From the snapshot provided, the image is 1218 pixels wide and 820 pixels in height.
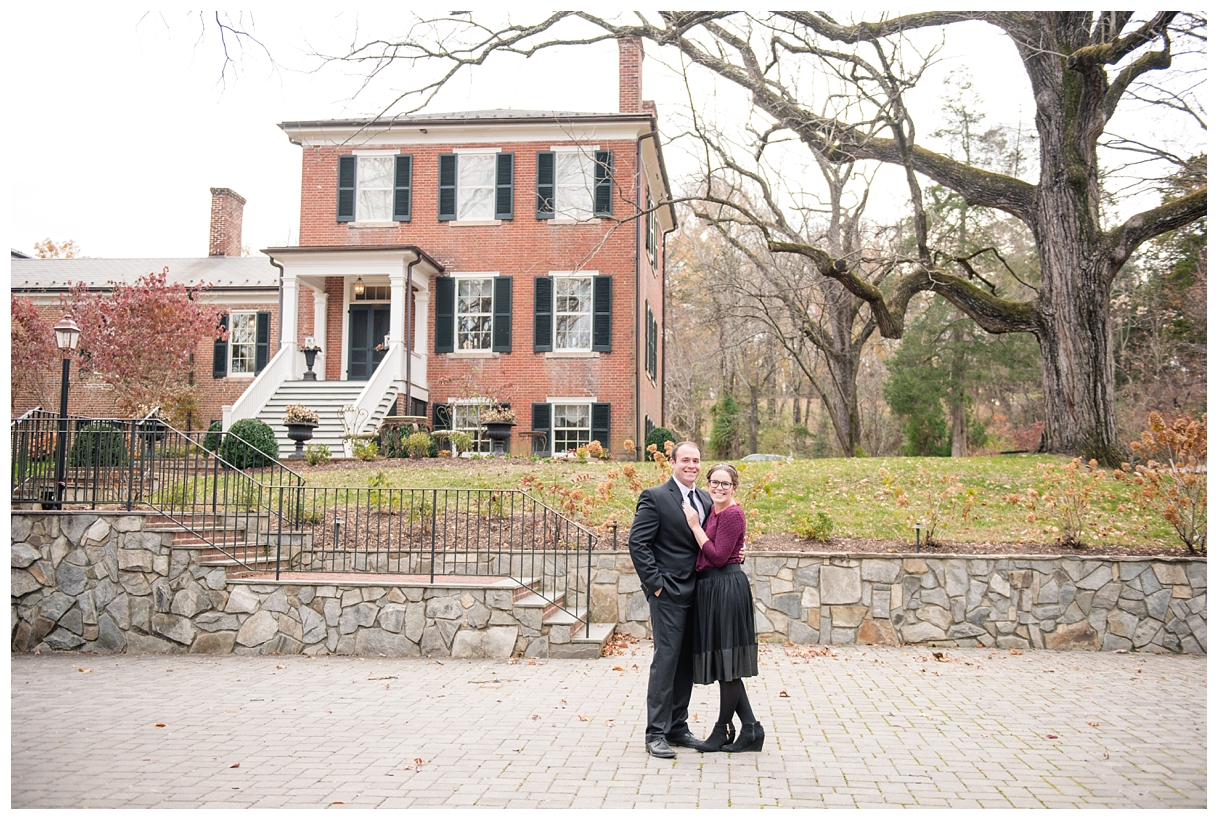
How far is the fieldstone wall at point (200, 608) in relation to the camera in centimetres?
930

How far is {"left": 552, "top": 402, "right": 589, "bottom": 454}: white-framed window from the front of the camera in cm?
2212

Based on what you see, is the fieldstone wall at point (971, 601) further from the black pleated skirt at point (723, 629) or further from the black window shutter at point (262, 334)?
the black window shutter at point (262, 334)

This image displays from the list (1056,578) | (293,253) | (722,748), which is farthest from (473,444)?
(722,748)

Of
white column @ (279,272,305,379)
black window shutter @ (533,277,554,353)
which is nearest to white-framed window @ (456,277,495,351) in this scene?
black window shutter @ (533,277,554,353)

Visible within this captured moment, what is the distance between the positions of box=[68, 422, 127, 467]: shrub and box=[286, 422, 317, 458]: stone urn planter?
Result: 784cm

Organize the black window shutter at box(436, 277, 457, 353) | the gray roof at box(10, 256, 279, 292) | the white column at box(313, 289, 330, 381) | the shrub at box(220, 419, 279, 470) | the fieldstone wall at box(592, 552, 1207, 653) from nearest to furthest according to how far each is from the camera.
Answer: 1. the fieldstone wall at box(592, 552, 1207, 653)
2. the shrub at box(220, 419, 279, 470)
3. the black window shutter at box(436, 277, 457, 353)
4. the white column at box(313, 289, 330, 381)
5. the gray roof at box(10, 256, 279, 292)

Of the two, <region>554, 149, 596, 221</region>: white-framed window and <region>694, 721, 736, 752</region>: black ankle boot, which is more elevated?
<region>554, 149, 596, 221</region>: white-framed window

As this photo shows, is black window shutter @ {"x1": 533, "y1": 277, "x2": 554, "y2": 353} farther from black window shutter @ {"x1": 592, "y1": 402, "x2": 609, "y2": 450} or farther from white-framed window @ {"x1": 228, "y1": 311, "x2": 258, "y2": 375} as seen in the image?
white-framed window @ {"x1": 228, "y1": 311, "x2": 258, "y2": 375}

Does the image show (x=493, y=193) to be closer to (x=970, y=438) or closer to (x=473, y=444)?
(x=473, y=444)

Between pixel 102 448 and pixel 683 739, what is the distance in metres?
7.94

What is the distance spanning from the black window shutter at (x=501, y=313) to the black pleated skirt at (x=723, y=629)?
682 inches

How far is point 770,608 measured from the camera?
33.4ft

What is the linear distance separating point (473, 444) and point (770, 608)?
12337mm

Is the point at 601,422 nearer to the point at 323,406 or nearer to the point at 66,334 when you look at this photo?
the point at 323,406
